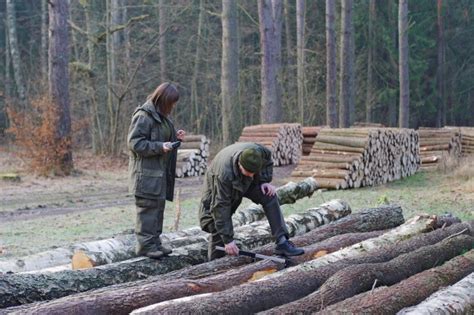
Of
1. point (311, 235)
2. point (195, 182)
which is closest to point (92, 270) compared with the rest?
point (311, 235)

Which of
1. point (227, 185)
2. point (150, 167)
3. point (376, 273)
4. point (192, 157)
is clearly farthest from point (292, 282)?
point (192, 157)

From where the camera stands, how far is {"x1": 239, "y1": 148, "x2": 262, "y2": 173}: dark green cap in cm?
686

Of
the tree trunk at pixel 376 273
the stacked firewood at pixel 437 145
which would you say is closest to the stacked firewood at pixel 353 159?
the stacked firewood at pixel 437 145

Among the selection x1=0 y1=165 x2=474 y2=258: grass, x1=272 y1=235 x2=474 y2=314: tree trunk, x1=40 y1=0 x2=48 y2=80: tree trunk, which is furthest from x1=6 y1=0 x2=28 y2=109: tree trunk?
x1=272 y1=235 x2=474 y2=314: tree trunk

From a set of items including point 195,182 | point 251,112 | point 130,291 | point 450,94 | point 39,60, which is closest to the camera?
point 130,291

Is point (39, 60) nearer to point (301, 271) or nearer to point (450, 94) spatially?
point (450, 94)

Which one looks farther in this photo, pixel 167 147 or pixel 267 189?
pixel 267 189

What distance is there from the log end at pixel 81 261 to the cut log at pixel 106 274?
0.49m

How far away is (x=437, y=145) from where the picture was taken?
2411 centimetres

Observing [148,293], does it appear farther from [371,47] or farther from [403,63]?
[371,47]

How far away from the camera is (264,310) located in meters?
5.60

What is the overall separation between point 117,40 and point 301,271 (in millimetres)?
25413

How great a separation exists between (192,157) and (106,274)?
46.8 feet

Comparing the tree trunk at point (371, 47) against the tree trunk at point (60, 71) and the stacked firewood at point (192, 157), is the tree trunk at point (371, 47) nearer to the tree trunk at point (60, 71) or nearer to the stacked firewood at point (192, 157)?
the stacked firewood at point (192, 157)
